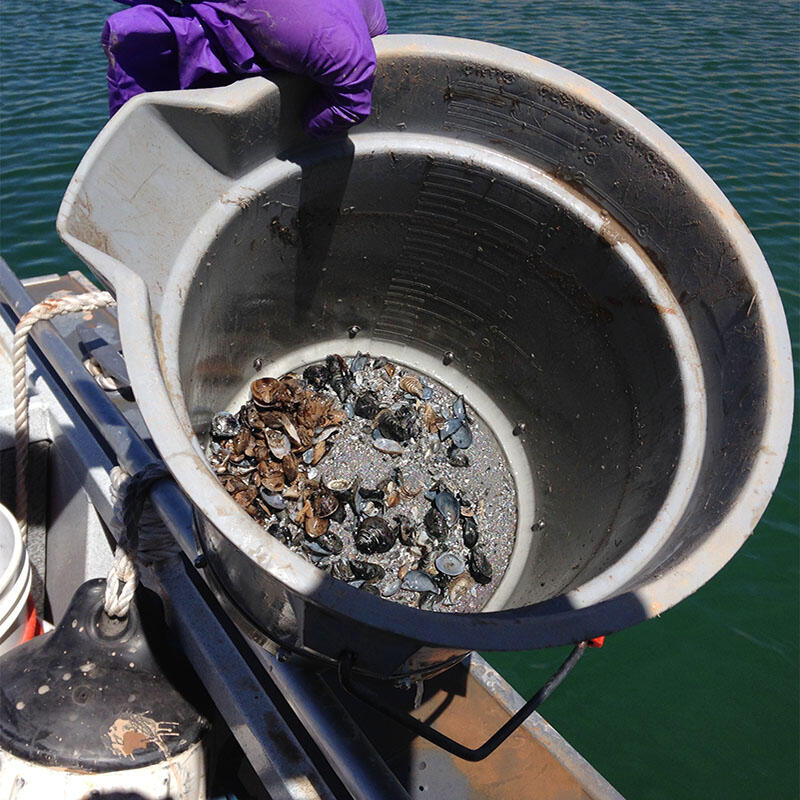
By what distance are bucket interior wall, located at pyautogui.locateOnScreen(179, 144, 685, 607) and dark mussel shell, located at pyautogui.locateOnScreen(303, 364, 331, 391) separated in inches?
5.3

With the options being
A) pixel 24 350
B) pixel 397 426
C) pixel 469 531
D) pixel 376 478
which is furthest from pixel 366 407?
pixel 24 350

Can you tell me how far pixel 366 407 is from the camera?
8.45 ft

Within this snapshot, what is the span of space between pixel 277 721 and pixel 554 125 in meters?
1.80

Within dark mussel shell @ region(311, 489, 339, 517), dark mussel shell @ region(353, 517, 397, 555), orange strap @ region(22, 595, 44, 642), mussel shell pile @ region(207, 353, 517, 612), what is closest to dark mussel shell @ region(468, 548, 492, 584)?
mussel shell pile @ region(207, 353, 517, 612)

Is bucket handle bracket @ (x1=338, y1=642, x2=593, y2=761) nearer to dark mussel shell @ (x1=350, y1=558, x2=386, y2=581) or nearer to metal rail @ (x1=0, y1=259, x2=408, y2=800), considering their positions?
metal rail @ (x1=0, y1=259, x2=408, y2=800)

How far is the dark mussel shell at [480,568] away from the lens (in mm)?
2230

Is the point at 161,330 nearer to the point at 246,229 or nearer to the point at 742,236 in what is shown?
the point at 246,229

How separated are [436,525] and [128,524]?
3.91 feet

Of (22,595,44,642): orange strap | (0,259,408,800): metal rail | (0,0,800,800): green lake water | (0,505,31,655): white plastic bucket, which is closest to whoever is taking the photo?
(0,259,408,800): metal rail

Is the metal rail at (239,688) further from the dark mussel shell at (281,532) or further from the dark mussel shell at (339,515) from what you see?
the dark mussel shell at (339,515)

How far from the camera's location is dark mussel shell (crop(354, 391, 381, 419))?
258 centimetres

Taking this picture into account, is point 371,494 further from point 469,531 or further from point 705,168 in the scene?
point 705,168

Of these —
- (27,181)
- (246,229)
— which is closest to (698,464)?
(246,229)

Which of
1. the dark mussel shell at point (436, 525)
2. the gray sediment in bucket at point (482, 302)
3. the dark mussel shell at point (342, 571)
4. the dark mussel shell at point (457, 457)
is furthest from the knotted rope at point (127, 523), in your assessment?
the dark mussel shell at point (457, 457)
